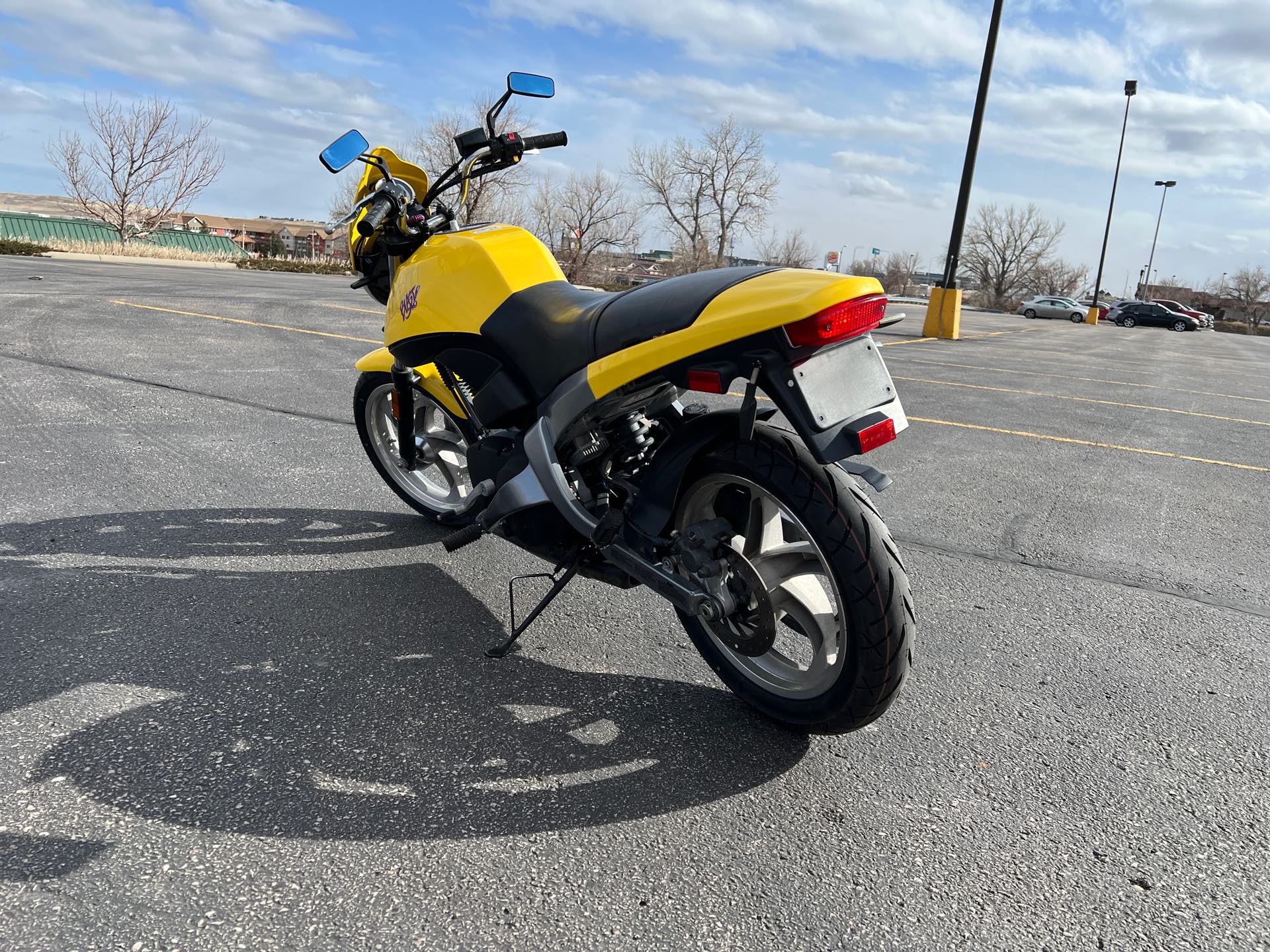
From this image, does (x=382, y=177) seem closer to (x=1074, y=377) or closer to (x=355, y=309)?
(x=1074, y=377)

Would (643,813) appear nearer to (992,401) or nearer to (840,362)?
(840,362)

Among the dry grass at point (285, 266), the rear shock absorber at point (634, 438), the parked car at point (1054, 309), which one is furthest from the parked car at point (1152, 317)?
the rear shock absorber at point (634, 438)

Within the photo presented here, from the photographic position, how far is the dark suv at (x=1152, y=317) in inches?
1829

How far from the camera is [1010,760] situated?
8.14ft

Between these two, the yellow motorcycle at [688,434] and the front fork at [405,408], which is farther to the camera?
the front fork at [405,408]

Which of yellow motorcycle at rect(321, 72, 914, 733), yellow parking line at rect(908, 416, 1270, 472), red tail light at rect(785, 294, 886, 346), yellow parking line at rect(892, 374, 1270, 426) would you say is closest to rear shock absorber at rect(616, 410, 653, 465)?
yellow motorcycle at rect(321, 72, 914, 733)

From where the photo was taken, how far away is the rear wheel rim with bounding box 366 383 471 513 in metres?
4.00

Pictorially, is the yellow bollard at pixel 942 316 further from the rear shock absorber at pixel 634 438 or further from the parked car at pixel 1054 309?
the parked car at pixel 1054 309

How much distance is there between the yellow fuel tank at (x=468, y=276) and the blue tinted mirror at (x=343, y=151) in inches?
22.6

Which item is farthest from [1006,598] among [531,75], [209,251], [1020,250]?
[1020,250]

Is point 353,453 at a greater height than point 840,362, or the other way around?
point 840,362

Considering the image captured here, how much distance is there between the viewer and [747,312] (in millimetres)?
2201

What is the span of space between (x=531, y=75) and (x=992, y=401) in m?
7.03

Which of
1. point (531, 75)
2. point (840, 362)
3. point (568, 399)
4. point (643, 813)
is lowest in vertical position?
point (643, 813)
